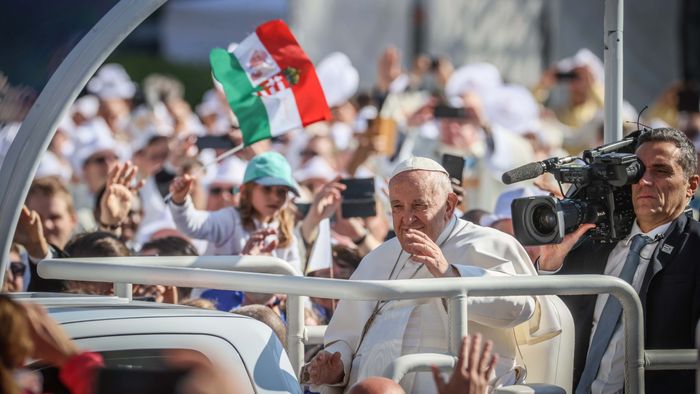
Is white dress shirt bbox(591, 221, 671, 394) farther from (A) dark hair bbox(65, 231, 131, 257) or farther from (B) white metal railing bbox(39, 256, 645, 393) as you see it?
(A) dark hair bbox(65, 231, 131, 257)

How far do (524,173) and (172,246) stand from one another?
2562 millimetres

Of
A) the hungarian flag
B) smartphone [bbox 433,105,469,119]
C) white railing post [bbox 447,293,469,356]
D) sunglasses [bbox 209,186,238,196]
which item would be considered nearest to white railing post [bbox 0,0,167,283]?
white railing post [bbox 447,293,469,356]

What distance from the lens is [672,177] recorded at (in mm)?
4828

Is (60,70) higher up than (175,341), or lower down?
higher up

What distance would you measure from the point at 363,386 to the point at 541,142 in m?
7.48

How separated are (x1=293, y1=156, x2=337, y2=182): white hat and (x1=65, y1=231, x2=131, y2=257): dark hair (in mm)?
3394

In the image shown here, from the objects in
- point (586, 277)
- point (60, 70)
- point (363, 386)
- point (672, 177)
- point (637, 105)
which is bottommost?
point (363, 386)

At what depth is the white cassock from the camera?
14.1ft

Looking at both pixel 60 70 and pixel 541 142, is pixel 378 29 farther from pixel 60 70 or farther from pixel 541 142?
pixel 60 70

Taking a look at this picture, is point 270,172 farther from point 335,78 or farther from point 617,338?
point 335,78

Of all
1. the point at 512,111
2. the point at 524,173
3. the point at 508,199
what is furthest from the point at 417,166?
the point at 512,111

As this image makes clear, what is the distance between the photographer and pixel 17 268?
20.9ft

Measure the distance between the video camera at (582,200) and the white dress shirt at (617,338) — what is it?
10 centimetres

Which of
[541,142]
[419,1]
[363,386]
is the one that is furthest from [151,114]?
[363,386]
